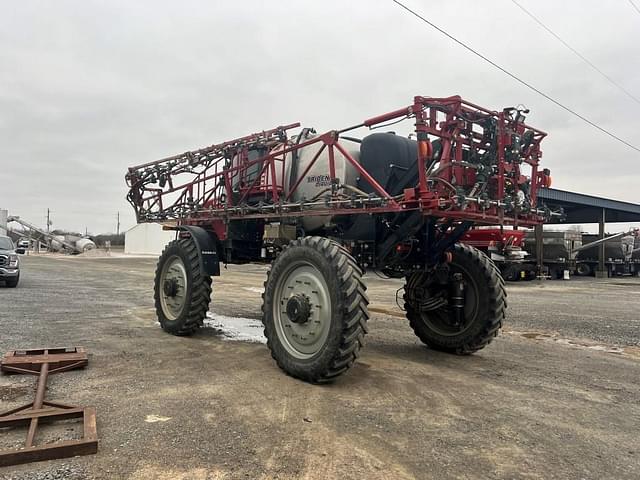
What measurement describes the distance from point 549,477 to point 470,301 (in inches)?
143

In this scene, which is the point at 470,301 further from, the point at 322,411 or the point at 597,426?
the point at 322,411

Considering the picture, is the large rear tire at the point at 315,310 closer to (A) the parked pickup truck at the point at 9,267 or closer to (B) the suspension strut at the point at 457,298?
(B) the suspension strut at the point at 457,298

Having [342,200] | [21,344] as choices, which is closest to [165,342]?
[21,344]

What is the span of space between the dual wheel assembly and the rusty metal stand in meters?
2.13

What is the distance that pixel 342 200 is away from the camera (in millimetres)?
5879

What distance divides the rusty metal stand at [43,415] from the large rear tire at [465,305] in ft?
14.5

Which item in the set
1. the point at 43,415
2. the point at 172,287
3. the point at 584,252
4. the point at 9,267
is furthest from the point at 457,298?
→ the point at 584,252

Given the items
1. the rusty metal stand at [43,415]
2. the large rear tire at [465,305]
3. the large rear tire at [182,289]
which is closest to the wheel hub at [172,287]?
the large rear tire at [182,289]

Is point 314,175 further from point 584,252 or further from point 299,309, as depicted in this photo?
point 584,252

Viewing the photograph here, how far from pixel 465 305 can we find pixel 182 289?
174 inches

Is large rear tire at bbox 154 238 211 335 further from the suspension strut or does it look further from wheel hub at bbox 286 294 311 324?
the suspension strut

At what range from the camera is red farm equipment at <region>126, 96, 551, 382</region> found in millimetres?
5074

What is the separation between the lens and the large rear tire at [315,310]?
15.9 feet

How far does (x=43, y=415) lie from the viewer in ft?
12.3
